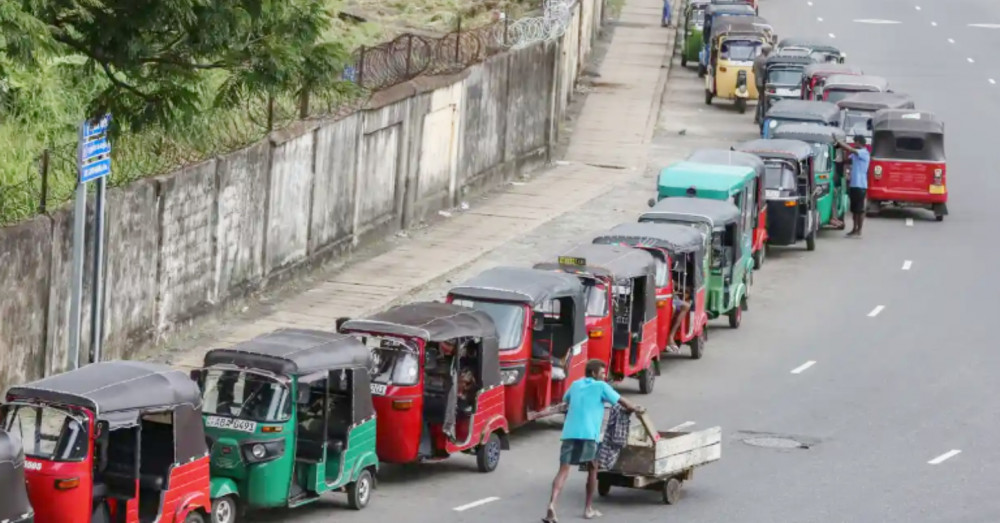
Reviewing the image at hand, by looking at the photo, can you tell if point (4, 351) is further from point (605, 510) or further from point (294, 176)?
point (294, 176)

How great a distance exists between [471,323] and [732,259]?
33.6ft

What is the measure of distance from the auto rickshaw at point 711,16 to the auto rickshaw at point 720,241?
101 feet

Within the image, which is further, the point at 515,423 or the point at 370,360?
the point at 515,423

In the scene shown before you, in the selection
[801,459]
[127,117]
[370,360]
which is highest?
[127,117]

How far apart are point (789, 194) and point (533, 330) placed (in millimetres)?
14909

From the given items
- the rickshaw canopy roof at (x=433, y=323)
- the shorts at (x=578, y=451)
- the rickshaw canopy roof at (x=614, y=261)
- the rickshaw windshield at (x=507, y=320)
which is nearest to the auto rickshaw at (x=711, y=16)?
the rickshaw canopy roof at (x=614, y=261)

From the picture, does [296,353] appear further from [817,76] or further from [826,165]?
[817,76]

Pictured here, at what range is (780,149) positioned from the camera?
128ft

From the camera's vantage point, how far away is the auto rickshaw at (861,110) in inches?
1821

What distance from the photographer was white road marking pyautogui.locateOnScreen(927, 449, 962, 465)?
77.1ft

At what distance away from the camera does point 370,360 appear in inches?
803

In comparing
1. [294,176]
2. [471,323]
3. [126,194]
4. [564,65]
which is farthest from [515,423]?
[564,65]

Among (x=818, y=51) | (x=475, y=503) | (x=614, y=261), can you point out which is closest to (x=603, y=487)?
(x=475, y=503)

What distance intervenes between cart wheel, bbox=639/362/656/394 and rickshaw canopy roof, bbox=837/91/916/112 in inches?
830
